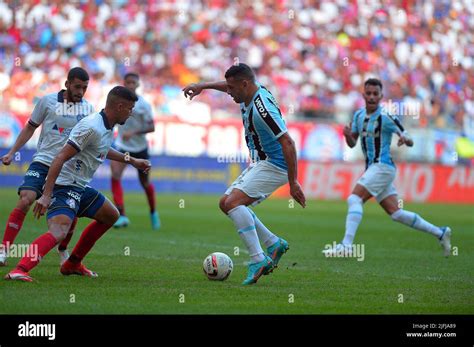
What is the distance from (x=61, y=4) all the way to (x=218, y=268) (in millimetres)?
23074

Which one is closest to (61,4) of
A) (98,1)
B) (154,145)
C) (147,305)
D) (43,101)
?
(98,1)

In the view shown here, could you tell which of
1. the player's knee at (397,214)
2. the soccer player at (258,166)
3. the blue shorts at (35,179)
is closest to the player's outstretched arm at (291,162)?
the soccer player at (258,166)

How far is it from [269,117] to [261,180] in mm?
791

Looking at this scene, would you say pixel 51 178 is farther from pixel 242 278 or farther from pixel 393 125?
pixel 393 125

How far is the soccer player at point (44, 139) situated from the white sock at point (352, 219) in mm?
4384

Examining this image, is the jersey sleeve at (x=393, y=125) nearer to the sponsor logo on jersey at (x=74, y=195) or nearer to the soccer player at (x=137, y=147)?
the soccer player at (x=137, y=147)

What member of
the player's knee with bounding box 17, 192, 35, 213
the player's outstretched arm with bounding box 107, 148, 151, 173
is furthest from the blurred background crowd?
the player's outstretched arm with bounding box 107, 148, 151, 173

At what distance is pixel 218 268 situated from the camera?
885cm

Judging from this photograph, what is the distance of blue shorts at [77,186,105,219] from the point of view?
8773mm

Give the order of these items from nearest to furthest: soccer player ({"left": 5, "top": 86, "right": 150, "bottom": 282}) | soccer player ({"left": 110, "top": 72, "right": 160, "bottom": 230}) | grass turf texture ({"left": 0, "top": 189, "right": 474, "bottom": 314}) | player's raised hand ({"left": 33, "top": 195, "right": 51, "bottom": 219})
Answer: grass turf texture ({"left": 0, "top": 189, "right": 474, "bottom": 314}), player's raised hand ({"left": 33, "top": 195, "right": 51, "bottom": 219}), soccer player ({"left": 5, "top": 86, "right": 150, "bottom": 282}), soccer player ({"left": 110, "top": 72, "right": 160, "bottom": 230})

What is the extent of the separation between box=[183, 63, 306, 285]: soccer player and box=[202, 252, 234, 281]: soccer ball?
0.26 meters

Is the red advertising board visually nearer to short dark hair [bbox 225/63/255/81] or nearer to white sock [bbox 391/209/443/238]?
white sock [bbox 391/209/443/238]
